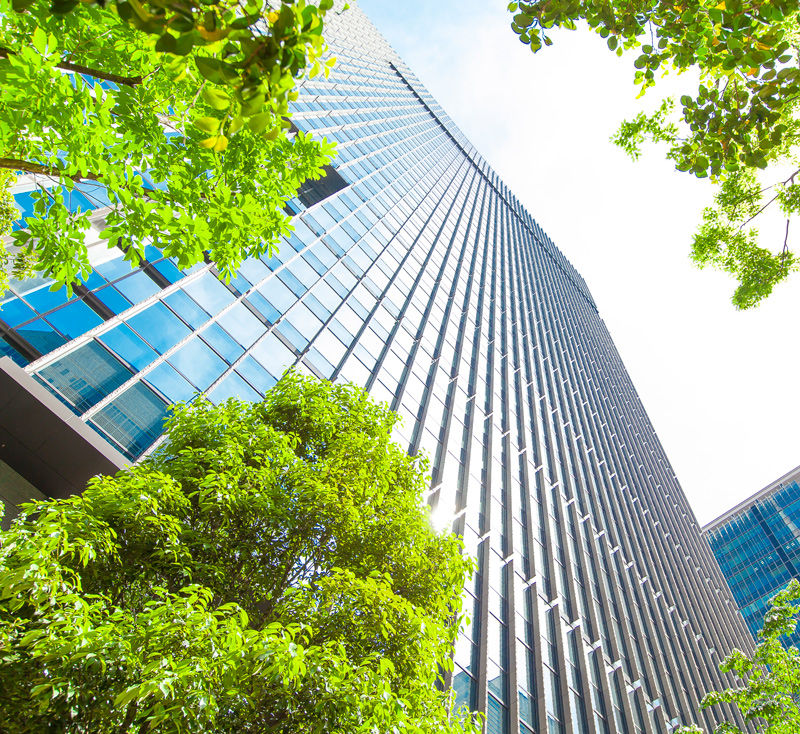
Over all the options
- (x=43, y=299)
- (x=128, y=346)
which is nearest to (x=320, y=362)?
(x=128, y=346)

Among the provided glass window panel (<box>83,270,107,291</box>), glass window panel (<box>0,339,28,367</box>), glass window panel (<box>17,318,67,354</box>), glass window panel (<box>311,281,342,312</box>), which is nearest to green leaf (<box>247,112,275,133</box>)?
glass window panel (<box>0,339,28,367</box>)

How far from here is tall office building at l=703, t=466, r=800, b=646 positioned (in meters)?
80.8

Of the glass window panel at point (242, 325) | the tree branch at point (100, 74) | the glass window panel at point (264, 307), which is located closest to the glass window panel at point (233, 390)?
the glass window panel at point (242, 325)

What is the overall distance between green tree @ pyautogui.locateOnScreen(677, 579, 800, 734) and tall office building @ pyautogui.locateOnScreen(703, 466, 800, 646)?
3351 inches

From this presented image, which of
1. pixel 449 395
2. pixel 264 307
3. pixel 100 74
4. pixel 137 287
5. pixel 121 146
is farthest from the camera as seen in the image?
pixel 449 395

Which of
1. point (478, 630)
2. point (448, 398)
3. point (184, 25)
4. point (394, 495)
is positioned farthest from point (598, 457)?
point (184, 25)

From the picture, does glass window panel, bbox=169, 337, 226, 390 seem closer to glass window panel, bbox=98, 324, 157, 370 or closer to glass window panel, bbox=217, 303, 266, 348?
glass window panel, bbox=98, 324, 157, 370

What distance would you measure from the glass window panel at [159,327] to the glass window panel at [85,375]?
1230 millimetres

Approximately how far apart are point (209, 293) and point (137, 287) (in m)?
2.50

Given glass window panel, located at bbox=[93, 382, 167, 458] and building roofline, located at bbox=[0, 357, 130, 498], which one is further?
glass window panel, located at bbox=[93, 382, 167, 458]

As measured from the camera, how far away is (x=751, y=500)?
90.0 m

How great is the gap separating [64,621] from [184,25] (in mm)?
4136

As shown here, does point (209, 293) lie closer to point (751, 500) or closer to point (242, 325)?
point (242, 325)

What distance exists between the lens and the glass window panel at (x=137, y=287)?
41.9ft
